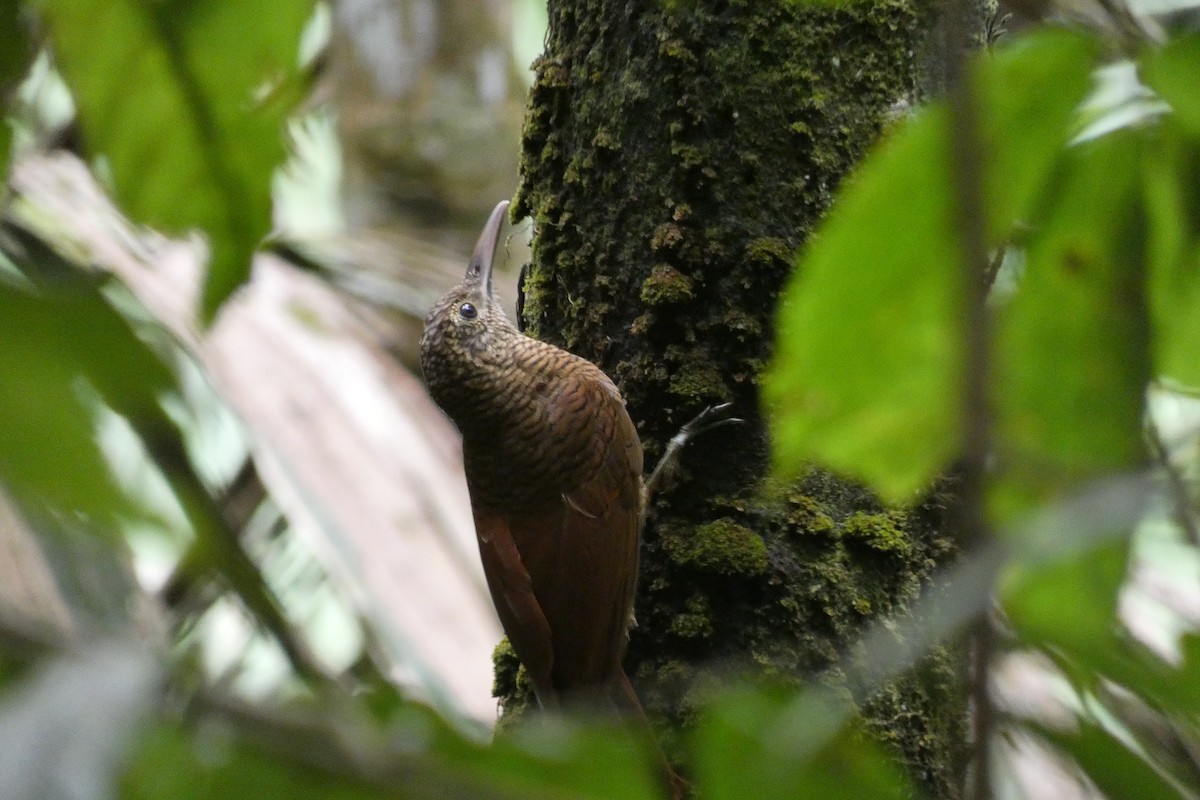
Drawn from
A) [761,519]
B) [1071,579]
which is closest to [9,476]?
[1071,579]

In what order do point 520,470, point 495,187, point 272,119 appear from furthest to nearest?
point 495,187 < point 520,470 < point 272,119

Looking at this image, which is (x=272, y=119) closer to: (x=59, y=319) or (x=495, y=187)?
(x=59, y=319)

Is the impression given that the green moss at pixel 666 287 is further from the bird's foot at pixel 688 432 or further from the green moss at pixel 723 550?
the green moss at pixel 723 550

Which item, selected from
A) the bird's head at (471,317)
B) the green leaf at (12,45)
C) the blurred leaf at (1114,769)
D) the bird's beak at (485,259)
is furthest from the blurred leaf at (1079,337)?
the bird's beak at (485,259)

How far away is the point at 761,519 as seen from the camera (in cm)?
206

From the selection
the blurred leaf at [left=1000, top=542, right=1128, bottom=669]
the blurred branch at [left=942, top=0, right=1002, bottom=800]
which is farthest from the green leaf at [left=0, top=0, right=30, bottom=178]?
the blurred leaf at [left=1000, top=542, right=1128, bottom=669]

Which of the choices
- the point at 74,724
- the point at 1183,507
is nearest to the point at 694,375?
the point at 1183,507

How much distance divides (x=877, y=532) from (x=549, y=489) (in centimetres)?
75

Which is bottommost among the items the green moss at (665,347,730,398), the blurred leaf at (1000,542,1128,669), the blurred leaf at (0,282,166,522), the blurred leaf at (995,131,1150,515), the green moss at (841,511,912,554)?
the green moss at (841,511,912,554)

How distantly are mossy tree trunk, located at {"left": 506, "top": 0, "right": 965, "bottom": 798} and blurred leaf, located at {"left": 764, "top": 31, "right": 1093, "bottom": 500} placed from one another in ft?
4.20

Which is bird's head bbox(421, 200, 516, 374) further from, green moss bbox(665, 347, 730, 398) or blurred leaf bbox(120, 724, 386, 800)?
blurred leaf bbox(120, 724, 386, 800)

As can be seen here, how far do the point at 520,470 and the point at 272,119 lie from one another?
1.79 meters

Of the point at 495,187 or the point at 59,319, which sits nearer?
the point at 59,319

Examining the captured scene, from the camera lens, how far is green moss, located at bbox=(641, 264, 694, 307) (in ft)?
6.97
